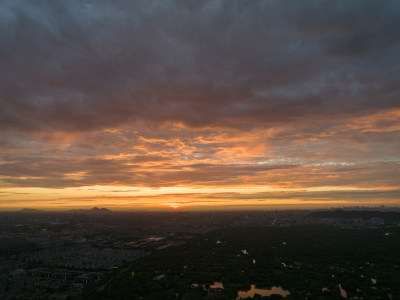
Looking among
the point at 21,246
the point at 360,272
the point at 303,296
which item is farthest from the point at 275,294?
the point at 21,246

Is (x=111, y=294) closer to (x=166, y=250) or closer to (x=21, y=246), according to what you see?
(x=166, y=250)

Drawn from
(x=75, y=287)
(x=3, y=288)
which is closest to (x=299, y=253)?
(x=75, y=287)

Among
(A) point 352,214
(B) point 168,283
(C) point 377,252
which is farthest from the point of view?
(A) point 352,214

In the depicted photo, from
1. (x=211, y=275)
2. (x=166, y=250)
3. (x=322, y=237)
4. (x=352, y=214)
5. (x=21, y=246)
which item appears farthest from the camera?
(x=352, y=214)

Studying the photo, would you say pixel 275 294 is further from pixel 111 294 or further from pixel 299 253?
pixel 299 253

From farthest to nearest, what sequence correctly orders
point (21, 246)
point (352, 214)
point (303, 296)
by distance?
point (352, 214), point (21, 246), point (303, 296)

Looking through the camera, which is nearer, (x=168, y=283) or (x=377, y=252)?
(x=168, y=283)
